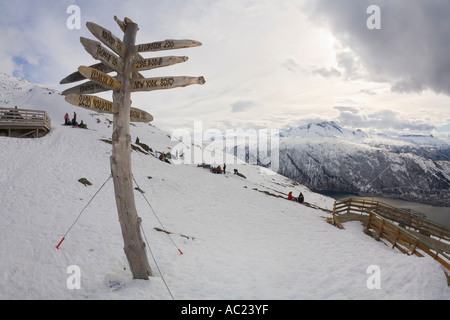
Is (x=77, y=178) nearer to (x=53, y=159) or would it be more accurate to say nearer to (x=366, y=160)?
(x=53, y=159)

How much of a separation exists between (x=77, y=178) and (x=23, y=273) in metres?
11.2

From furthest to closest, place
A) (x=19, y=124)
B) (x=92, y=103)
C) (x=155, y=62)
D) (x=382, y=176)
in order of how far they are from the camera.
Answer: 1. (x=382, y=176)
2. (x=19, y=124)
3. (x=155, y=62)
4. (x=92, y=103)

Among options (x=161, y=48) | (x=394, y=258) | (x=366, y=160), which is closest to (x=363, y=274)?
(x=394, y=258)

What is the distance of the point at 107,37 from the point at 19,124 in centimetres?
2310

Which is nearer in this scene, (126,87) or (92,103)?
(92,103)

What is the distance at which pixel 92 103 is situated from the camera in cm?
579

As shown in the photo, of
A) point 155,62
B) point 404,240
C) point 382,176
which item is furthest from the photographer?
point 382,176

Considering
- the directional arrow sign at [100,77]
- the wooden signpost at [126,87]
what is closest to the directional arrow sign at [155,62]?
the wooden signpost at [126,87]

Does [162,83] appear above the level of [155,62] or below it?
below

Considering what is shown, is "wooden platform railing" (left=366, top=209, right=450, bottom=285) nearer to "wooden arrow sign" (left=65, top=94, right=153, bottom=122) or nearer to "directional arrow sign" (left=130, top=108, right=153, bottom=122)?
"directional arrow sign" (left=130, top=108, right=153, bottom=122)

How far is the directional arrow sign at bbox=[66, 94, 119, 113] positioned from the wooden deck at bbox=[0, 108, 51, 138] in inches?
892

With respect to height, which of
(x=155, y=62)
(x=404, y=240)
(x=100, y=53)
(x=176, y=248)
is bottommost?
(x=176, y=248)

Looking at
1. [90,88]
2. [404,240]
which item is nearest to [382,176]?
[404,240]

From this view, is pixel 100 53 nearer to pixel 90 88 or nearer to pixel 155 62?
pixel 155 62
